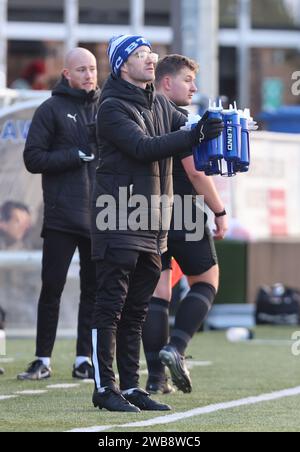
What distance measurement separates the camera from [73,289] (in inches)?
496

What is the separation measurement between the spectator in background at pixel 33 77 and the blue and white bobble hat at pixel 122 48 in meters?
16.9

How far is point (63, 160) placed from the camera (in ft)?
29.9

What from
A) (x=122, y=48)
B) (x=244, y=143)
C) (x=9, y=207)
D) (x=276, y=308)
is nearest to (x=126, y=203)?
(x=244, y=143)

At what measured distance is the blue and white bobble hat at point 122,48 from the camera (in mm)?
7449

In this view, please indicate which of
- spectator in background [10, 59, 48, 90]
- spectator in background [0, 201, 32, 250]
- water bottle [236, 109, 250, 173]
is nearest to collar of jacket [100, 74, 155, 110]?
water bottle [236, 109, 250, 173]

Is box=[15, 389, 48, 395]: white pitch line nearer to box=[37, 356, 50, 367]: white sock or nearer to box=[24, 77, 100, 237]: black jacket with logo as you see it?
box=[37, 356, 50, 367]: white sock

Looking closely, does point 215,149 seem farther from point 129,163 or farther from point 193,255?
point 193,255

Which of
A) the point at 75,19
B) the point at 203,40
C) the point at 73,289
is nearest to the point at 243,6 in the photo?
the point at 75,19

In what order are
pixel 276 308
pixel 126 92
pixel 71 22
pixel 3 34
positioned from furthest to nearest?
pixel 71 22 → pixel 3 34 → pixel 276 308 → pixel 126 92

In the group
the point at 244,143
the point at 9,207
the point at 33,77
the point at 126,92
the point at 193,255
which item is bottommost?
the point at 193,255

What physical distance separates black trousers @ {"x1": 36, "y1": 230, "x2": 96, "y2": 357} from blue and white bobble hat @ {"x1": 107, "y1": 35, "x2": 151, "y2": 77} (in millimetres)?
1967

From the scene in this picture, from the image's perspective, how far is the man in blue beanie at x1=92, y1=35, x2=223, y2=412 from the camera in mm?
7289

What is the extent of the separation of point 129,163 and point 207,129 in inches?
18.9

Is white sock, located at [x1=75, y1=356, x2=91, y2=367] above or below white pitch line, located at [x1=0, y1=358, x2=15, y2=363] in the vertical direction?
above
